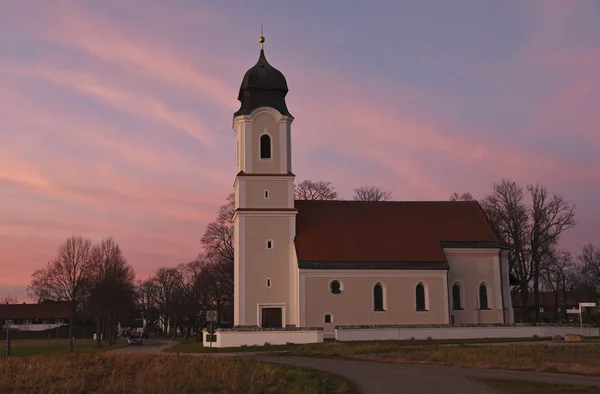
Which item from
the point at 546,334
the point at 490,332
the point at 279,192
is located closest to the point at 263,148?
Answer: the point at 279,192

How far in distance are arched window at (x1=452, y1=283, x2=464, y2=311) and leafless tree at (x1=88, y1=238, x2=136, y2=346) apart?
32.2 meters

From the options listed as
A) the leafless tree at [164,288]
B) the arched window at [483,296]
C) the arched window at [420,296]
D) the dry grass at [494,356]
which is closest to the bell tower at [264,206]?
the arched window at [420,296]

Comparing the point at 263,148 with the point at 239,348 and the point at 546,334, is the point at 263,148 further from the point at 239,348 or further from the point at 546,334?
the point at 546,334

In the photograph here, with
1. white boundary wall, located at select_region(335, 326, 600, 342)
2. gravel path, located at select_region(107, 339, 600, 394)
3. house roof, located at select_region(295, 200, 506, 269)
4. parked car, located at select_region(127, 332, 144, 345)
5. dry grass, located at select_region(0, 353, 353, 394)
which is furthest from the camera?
parked car, located at select_region(127, 332, 144, 345)

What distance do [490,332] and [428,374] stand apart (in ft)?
79.0

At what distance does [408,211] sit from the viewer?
53.3 metres

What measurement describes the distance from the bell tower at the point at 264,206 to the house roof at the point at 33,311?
265 feet

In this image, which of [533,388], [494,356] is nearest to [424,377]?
[533,388]

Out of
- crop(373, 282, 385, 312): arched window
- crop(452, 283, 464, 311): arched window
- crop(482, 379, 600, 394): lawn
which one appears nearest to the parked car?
crop(373, 282, 385, 312): arched window

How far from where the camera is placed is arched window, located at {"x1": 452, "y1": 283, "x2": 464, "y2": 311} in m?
50.2

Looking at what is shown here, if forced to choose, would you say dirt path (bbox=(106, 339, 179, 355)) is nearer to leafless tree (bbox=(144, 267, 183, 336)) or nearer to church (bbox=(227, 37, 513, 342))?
church (bbox=(227, 37, 513, 342))

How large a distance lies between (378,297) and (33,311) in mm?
89670

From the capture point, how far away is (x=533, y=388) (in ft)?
60.5

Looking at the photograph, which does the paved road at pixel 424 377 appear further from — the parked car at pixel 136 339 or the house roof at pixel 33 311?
→ the house roof at pixel 33 311
